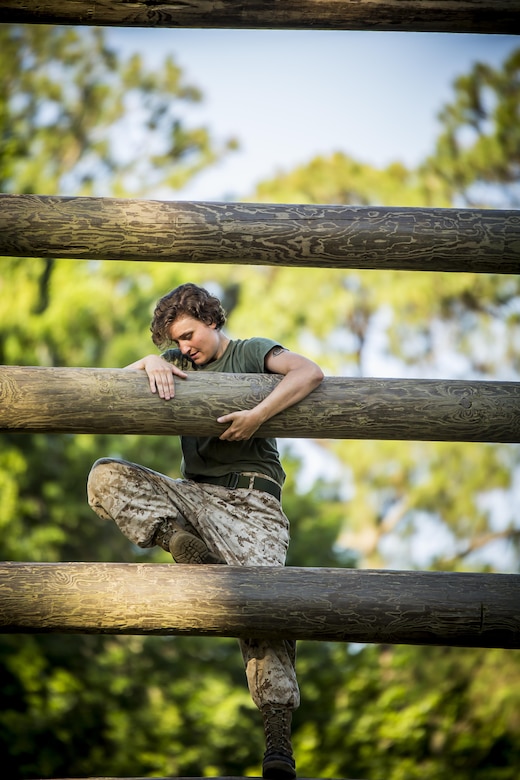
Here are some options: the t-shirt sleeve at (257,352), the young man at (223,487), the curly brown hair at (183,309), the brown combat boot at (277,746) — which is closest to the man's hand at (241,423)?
the young man at (223,487)

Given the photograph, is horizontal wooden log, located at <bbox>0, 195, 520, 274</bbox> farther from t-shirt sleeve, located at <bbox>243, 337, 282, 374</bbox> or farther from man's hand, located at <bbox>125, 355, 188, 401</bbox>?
man's hand, located at <bbox>125, 355, 188, 401</bbox>

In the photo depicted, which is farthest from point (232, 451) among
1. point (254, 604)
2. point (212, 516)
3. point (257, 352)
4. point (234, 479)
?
point (254, 604)

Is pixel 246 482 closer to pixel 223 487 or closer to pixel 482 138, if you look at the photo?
pixel 223 487

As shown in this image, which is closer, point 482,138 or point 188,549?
point 188,549

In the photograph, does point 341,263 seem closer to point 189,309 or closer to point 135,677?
point 189,309

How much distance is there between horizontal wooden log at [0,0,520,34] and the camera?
406cm

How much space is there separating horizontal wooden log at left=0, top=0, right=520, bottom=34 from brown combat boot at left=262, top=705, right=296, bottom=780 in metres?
2.73

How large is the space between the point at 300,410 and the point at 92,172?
530 inches

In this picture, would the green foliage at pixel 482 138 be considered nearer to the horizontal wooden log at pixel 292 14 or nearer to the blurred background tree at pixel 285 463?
the blurred background tree at pixel 285 463

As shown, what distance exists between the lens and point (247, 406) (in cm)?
375

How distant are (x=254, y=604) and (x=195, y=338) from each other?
119cm

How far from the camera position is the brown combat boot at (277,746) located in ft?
11.6

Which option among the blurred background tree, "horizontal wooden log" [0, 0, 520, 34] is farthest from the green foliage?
"horizontal wooden log" [0, 0, 520, 34]

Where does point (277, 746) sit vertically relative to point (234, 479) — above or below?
below
